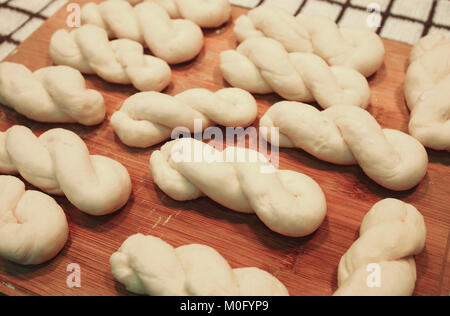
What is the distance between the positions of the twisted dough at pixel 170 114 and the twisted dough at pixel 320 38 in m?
0.42

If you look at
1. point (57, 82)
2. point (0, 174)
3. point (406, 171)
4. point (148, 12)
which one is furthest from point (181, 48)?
point (406, 171)

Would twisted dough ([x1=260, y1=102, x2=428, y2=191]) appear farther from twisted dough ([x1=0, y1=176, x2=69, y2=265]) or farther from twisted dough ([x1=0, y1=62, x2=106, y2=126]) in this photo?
twisted dough ([x1=0, y1=176, x2=69, y2=265])

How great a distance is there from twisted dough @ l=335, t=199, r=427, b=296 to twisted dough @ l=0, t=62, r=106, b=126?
3.78 ft

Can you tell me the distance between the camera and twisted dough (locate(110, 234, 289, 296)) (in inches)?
46.5

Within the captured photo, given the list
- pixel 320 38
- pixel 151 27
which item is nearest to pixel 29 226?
pixel 151 27

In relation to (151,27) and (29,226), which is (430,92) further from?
(29,226)

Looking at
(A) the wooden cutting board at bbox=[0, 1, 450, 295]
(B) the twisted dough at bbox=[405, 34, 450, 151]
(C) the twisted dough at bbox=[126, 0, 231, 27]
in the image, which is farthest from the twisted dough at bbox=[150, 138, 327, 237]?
(C) the twisted dough at bbox=[126, 0, 231, 27]

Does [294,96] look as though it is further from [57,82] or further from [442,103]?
[57,82]

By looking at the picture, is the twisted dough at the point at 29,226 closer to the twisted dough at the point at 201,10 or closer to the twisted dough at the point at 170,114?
the twisted dough at the point at 170,114

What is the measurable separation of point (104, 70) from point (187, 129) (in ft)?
1.65

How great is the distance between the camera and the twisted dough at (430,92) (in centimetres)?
158

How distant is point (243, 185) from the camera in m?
1.39

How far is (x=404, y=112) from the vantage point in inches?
69.6

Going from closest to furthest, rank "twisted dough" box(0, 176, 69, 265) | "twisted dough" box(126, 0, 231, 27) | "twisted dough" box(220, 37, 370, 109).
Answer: "twisted dough" box(0, 176, 69, 265)
"twisted dough" box(220, 37, 370, 109)
"twisted dough" box(126, 0, 231, 27)
